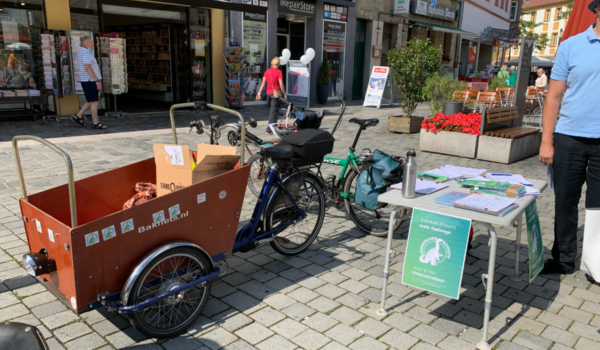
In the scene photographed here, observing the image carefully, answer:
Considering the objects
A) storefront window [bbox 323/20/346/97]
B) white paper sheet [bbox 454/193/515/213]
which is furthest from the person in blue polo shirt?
storefront window [bbox 323/20/346/97]

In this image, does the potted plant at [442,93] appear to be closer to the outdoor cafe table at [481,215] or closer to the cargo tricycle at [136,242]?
the outdoor cafe table at [481,215]

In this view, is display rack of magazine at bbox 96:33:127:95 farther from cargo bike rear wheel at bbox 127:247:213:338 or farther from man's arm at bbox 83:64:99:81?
cargo bike rear wheel at bbox 127:247:213:338

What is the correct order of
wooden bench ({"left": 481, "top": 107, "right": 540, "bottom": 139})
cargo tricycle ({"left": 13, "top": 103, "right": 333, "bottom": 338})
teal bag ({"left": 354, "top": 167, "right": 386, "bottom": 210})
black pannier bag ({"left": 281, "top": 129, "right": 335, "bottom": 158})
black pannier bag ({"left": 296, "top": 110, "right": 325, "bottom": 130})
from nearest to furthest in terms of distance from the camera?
1. cargo tricycle ({"left": 13, "top": 103, "right": 333, "bottom": 338})
2. black pannier bag ({"left": 281, "top": 129, "right": 335, "bottom": 158})
3. teal bag ({"left": 354, "top": 167, "right": 386, "bottom": 210})
4. black pannier bag ({"left": 296, "top": 110, "right": 325, "bottom": 130})
5. wooden bench ({"left": 481, "top": 107, "right": 540, "bottom": 139})

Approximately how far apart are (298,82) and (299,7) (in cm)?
354

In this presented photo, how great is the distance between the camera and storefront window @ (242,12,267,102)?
15.0 m

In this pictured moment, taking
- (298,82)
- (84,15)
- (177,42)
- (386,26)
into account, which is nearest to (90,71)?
(84,15)

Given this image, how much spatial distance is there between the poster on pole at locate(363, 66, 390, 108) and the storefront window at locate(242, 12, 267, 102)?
3.67m

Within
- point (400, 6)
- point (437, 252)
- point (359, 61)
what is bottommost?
point (437, 252)

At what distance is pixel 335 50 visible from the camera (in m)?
18.1

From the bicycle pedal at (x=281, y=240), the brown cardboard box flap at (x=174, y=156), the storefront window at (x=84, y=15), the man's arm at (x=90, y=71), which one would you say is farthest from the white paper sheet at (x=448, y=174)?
the storefront window at (x=84, y=15)

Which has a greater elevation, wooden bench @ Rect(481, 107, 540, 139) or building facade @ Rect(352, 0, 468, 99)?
building facade @ Rect(352, 0, 468, 99)

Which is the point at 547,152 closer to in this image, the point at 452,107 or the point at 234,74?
the point at 452,107

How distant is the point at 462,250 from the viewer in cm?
284

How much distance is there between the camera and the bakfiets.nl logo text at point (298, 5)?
51.8 feet
